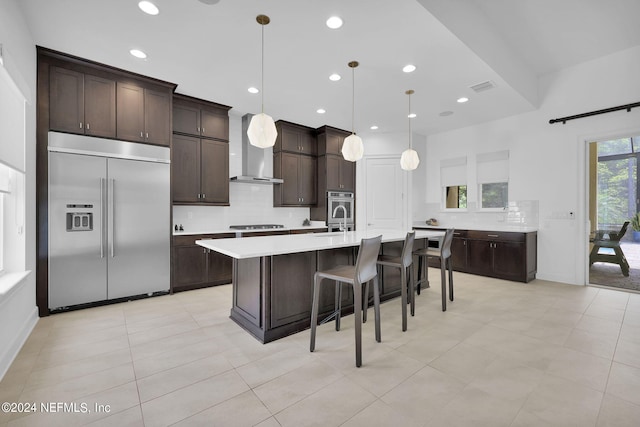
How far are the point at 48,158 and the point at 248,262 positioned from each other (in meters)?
2.59

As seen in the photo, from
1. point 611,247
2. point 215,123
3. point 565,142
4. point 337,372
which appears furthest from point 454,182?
point 337,372

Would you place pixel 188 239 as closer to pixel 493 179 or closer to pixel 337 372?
pixel 337 372

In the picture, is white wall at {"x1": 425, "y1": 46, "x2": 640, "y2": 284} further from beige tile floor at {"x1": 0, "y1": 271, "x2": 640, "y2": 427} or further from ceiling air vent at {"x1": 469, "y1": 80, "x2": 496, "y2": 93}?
beige tile floor at {"x1": 0, "y1": 271, "x2": 640, "y2": 427}

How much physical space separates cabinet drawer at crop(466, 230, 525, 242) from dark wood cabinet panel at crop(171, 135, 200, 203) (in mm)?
4826

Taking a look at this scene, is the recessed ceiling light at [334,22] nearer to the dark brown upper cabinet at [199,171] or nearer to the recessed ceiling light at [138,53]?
the recessed ceiling light at [138,53]

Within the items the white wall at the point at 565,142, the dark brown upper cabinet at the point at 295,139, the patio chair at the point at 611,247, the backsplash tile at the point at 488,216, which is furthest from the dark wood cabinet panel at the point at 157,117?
the patio chair at the point at 611,247

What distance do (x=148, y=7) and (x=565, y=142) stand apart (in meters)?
5.90

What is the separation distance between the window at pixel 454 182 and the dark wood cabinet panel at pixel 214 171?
15.0ft

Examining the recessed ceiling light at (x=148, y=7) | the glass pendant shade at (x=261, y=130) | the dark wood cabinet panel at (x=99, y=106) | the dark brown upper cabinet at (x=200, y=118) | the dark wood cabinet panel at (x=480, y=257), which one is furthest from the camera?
the dark wood cabinet panel at (x=480, y=257)

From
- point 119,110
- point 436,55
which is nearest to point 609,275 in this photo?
point 436,55

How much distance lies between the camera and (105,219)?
3418 mm

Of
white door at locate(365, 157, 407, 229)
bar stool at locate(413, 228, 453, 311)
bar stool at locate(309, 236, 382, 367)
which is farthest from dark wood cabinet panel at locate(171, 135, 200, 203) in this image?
white door at locate(365, 157, 407, 229)

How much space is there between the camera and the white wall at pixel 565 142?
13.2ft

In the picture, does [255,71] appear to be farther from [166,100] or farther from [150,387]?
[150,387]
